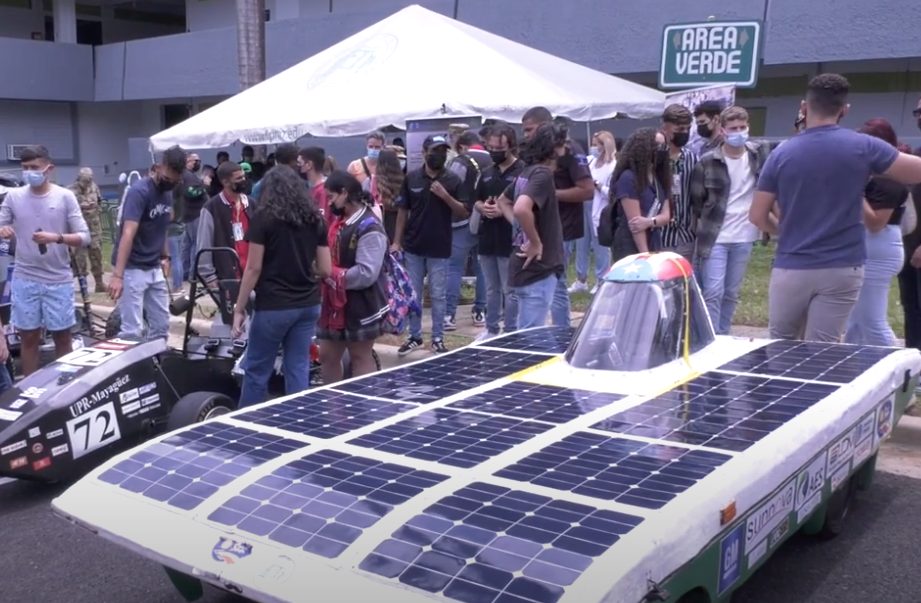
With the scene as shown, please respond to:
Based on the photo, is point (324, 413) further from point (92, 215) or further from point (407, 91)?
point (92, 215)

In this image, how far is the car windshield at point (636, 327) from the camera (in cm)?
435

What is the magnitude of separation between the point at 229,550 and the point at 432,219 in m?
5.45

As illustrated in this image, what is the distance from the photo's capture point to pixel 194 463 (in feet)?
11.6

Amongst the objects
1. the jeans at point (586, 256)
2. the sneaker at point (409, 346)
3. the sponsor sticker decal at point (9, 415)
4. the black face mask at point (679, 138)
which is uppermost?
the black face mask at point (679, 138)

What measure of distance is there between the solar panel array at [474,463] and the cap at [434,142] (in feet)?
12.8

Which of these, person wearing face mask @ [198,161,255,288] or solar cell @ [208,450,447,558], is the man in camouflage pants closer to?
person wearing face mask @ [198,161,255,288]

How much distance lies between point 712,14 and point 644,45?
134cm

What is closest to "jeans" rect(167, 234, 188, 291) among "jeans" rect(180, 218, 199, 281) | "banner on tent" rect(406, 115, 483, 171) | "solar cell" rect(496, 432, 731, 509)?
"jeans" rect(180, 218, 199, 281)

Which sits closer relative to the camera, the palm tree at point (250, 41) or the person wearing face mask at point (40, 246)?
the person wearing face mask at point (40, 246)

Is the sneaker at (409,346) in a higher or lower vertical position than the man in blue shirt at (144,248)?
lower

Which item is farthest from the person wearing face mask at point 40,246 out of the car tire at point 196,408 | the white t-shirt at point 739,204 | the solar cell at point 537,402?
the white t-shirt at point 739,204

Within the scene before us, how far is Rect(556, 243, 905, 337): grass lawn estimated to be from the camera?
8.96m

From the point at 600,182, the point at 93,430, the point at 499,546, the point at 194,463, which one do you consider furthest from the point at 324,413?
the point at 600,182

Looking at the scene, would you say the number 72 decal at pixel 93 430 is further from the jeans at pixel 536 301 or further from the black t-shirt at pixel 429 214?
the black t-shirt at pixel 429 214
